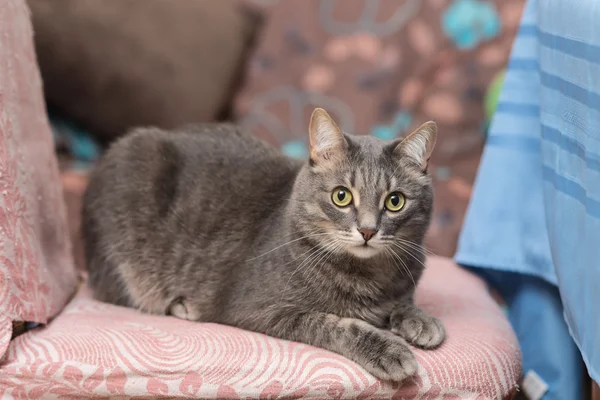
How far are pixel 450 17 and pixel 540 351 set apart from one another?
1.03m

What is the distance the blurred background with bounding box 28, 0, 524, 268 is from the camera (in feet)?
6.47

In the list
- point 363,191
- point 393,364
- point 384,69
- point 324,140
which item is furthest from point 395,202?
point 384,69

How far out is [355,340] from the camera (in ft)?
3.85

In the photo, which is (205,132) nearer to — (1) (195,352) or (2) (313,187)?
(2) (313,187)

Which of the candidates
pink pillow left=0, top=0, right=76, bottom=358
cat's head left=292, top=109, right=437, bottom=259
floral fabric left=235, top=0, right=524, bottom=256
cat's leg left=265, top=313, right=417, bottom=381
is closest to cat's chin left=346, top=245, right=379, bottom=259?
cat's head left=292, top=109, right=437, bottom=259

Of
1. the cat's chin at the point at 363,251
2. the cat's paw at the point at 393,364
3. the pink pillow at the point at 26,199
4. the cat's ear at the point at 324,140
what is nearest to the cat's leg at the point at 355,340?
the cat's paw at the point at 393,364

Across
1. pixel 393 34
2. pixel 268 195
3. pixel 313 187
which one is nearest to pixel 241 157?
pixel 268 195

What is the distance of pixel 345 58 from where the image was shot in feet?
6.98

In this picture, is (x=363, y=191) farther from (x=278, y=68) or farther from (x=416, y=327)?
(x=278, y=68)

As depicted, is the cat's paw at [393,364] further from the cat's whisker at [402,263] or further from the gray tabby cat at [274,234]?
the cat's whisker at [402,263]

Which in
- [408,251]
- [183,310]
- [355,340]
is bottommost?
[183,310]

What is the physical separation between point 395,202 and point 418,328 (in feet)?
0.74

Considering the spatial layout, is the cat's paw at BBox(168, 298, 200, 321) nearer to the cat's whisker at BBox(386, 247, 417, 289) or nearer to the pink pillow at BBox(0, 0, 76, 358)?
the pink pillow at BBox(0, 0, 76, 358)

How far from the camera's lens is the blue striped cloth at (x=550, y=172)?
112 centimetres
